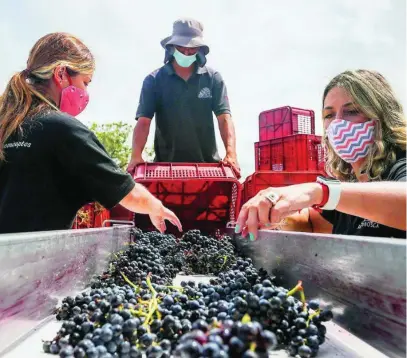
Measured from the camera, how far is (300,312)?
95 centimetres

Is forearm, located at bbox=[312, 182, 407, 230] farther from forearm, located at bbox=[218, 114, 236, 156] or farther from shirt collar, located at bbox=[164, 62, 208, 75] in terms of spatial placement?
shirt collar, located at bbox=[164, 62, 208, 75]

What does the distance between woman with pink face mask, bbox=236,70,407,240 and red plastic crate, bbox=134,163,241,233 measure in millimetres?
933

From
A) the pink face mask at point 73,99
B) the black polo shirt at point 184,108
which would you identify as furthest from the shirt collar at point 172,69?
the pink face mask at point 73,99

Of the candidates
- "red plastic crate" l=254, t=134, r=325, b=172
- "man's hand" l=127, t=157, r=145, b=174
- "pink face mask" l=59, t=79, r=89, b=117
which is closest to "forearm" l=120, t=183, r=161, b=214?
"pink face mask" l=59, t=79, r=89, b=117

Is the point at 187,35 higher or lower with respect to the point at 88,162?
higher

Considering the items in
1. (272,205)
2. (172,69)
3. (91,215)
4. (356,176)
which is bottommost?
(91,215)

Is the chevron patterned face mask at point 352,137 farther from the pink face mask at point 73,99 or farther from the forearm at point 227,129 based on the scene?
the forearm at point 227,129

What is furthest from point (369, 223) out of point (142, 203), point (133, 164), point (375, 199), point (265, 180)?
point (265, 180)

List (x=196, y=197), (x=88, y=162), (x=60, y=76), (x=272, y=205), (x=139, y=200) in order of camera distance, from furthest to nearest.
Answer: (x=196, y=197), (x=60, y=76), (x=139, y=200), (x=88, y=162), (x=272, y=205)

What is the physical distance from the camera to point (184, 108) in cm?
398

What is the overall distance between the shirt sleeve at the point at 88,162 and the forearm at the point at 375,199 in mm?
946

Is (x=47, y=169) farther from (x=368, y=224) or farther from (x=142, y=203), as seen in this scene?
(x=368, y=224)

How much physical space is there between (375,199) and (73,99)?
1.60 meters

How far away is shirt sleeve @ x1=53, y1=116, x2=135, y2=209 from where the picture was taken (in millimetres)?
1778
